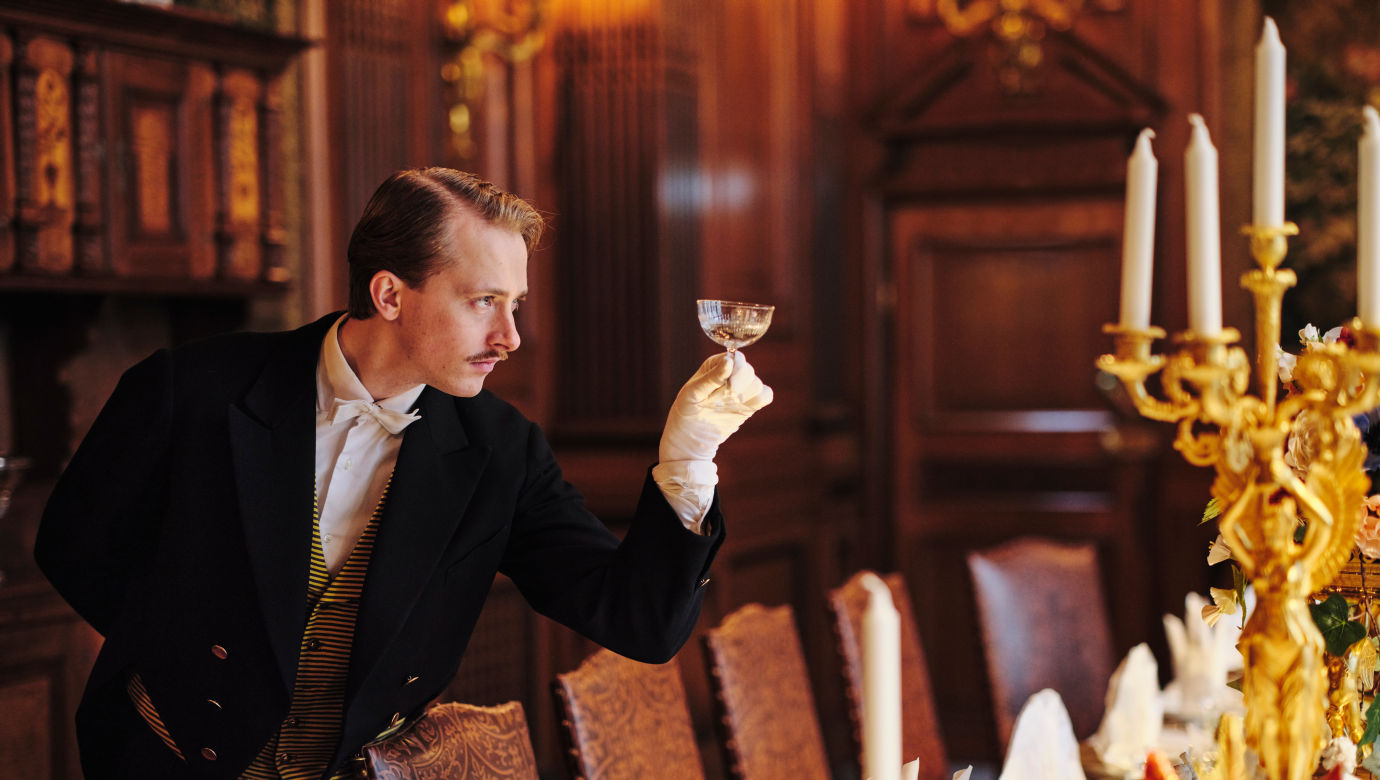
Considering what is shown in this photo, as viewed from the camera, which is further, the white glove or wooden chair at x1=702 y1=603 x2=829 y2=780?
wooden chair at x1=702 y1=603 x2=829 y2=780

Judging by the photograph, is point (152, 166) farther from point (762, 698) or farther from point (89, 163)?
point (762, 698)

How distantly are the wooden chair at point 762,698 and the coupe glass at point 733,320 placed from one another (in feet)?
2.73

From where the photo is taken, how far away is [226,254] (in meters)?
3.27

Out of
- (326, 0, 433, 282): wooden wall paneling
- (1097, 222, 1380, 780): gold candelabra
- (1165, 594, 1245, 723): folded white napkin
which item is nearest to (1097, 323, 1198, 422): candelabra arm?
(1097, 222, 1380, 780): gold candelabra

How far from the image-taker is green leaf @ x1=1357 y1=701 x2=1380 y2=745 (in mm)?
1623

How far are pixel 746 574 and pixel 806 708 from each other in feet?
6.95

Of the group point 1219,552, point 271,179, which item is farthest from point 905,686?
point 271,179

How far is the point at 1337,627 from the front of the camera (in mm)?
1620

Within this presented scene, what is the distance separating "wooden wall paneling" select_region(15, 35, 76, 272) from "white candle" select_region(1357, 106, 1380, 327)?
2600mm

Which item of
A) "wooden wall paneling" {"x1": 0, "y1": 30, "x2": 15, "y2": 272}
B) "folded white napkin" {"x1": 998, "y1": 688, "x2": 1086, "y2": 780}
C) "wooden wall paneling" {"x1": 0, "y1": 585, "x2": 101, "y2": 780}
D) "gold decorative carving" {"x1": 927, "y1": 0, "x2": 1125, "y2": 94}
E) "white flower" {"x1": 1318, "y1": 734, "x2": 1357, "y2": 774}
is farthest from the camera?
"gold decorative carving" {"x1": 927, "y1": 0, "x2": 1125, "y2": 94}

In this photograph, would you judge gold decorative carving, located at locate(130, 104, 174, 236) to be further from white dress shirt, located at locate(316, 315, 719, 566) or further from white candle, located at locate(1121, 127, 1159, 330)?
white candle, located at locate(1121, 127, 1159, 330)

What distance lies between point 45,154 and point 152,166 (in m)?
0.25

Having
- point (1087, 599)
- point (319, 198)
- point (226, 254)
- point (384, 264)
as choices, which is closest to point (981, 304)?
point (1087, 599)

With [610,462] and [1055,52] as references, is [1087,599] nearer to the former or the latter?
[610,462]
